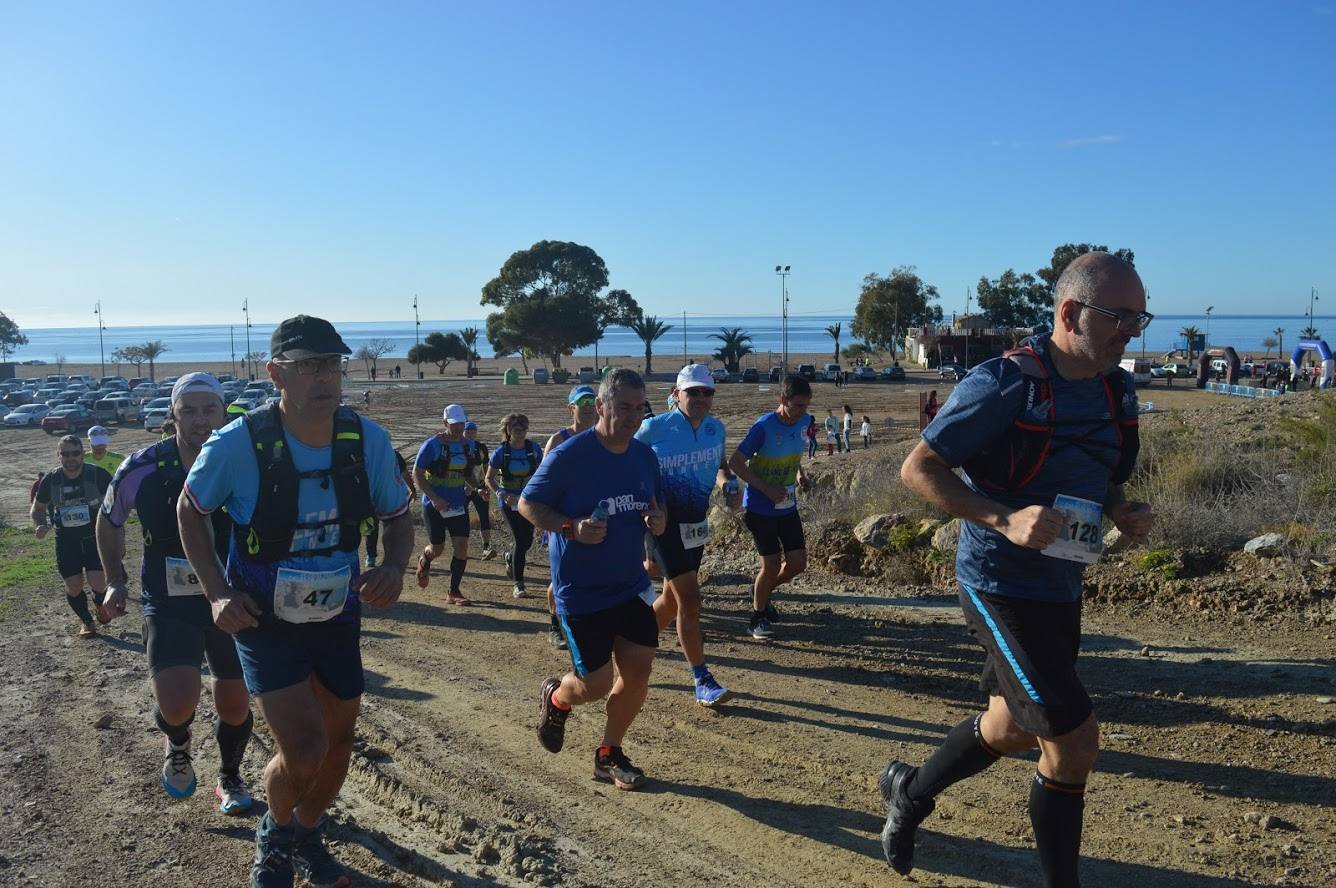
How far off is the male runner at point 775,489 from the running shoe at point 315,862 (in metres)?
4.27

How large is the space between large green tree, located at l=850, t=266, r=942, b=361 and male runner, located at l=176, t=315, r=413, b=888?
88.1 meters

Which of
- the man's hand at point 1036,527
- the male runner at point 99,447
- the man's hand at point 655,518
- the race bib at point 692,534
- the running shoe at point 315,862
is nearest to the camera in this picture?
the man's hand at point 1036,527

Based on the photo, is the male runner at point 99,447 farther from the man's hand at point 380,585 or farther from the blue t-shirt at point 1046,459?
the blue t-shirt at point 1046,459

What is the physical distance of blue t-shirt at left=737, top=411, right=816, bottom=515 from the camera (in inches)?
306

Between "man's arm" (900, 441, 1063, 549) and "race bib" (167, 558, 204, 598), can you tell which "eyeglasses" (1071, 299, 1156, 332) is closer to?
"man's arm" (900, 441, 1063, 549)

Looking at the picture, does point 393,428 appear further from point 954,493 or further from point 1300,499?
point 954,493

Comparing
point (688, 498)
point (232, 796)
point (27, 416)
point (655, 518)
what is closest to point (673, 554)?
point (688, 498)

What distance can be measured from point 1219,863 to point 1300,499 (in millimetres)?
5379

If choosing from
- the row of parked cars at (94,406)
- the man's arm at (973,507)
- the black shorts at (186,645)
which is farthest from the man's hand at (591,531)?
the row of parked cars at (94,406)

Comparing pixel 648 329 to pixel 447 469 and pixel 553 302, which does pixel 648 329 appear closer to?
pixel 553 302

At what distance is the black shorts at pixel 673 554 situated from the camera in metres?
6.26

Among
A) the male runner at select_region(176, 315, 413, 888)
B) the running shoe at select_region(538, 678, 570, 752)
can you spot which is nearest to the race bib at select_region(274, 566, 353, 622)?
the male runner at select_region(176, 315, 413, 888)

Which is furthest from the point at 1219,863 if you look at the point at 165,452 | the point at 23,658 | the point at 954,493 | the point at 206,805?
the point at 23,658

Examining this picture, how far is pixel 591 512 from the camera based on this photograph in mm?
5000
